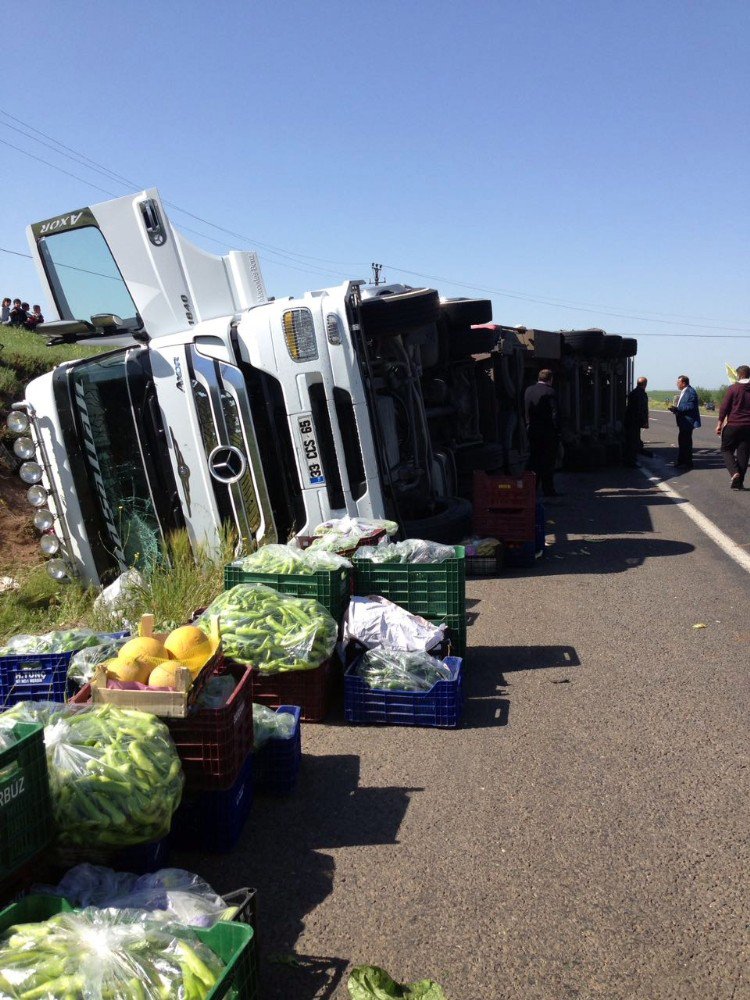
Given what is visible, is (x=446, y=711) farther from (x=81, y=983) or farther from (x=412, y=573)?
(x=81, y=983)

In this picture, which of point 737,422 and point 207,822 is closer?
point 207,822

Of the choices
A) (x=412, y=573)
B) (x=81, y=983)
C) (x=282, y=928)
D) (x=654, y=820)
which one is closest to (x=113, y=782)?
(x=282, y=928)

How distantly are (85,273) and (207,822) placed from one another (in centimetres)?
691

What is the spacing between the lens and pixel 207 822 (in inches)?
146

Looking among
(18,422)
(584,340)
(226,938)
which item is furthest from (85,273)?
(584,340)

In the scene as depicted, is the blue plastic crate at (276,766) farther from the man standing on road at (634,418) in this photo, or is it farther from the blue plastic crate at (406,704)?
the man standing on road at (634,418)

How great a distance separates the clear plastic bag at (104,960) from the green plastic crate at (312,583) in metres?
3.14

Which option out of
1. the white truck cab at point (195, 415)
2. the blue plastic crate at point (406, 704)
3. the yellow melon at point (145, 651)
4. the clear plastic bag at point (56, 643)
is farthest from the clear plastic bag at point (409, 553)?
the yellow melon at point (145, 651)

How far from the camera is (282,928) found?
3.18 meters

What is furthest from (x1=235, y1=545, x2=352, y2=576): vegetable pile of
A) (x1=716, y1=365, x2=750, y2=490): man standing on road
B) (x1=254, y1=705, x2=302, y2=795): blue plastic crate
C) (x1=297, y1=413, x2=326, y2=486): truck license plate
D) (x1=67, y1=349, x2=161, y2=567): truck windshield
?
(x1=716, y1=365, x2=750, y2=490): man standing on road

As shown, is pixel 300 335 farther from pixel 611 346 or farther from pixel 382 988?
pixel 611 346

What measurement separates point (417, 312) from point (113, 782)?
6.33 m

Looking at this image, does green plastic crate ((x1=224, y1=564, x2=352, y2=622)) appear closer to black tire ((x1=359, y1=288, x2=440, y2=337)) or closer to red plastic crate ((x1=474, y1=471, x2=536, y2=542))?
Answer: black tire ((x1=359, y1=288, x2=440, y2=337))

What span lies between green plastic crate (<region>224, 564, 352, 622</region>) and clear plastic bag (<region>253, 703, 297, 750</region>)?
109 centimetres
